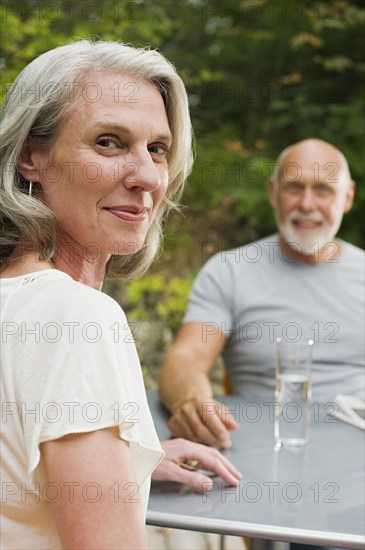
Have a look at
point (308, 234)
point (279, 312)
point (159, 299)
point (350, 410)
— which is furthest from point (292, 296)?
point (159, 299)

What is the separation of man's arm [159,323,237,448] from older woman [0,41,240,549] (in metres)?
0.20

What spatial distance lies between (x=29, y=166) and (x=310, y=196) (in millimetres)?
1828

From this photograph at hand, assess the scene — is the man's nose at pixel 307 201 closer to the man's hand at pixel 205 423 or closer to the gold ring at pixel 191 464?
the man's hand at pixel 205 423

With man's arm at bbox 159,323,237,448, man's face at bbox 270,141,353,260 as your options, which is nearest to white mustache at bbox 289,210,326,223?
man's face at bbox 270,141,353,260

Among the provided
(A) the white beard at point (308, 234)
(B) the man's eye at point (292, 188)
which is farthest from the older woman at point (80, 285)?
(B) the man's eye at point (292, 188)

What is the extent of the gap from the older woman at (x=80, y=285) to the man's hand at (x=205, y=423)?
184mm

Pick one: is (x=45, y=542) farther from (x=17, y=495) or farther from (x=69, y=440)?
(x=69, y=440)

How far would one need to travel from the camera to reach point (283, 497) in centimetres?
146

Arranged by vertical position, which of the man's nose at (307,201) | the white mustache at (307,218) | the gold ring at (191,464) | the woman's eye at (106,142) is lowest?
the gold ring at (191,464)

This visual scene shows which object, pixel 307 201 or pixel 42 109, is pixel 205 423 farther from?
pixel 307 201

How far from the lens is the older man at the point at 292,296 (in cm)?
267

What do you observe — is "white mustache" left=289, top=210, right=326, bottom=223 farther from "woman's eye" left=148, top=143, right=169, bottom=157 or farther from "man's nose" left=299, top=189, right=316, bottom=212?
"woman's eye" left=148, top=143, right=169, bottom=157

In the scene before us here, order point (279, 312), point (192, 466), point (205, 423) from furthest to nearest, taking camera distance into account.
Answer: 1. point (279, 312)
2. point (205, 423)
3. point (192, 466)

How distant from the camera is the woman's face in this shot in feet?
3.76
